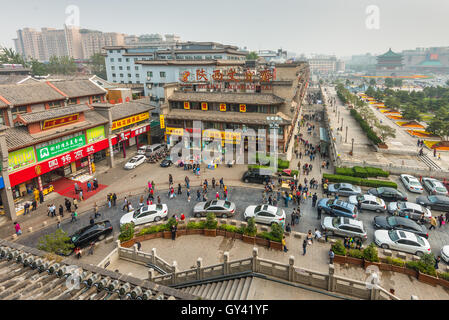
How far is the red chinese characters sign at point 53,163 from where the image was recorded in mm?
26853

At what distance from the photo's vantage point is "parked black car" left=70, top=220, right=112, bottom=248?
2225 cm

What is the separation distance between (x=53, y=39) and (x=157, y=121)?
193065 millimetres

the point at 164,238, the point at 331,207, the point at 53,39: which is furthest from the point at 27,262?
the point at 53,39

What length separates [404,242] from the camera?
21188mm

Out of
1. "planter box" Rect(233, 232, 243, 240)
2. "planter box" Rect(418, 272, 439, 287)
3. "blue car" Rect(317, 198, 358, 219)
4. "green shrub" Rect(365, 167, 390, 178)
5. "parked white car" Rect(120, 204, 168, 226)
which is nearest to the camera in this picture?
"planter box" Rect(418, 272, 439, 287)

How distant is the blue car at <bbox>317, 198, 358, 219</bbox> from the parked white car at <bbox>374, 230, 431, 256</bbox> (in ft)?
→ 11.5

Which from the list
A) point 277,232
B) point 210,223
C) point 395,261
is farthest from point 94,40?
point 395,261

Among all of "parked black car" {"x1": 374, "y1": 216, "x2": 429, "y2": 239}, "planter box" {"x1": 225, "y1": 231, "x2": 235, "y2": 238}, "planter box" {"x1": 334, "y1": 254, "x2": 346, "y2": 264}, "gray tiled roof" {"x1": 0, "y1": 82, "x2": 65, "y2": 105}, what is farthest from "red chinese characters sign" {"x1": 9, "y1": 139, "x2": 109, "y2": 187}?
"parked black car" {"x1": 374, "y1": 216, "x2": 429, "y2": 239}

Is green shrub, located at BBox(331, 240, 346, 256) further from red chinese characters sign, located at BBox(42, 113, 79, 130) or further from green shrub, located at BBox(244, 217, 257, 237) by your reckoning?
red chinese characters sign, located at BBox(42, 113, 79, 130)

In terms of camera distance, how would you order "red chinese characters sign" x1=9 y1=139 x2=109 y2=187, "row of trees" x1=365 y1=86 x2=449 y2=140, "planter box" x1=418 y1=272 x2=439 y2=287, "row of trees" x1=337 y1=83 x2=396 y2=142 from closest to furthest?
"planter box" x1=418 y1=272 x2=439 y2=287, "red chinese characters sign" x1=9 y1=139 x2=109 y2=187, "row of trees" x1=337 y1=83 x2=396 y2=142, "row of trees" x1=365 y1=86 x2=449 y2=140

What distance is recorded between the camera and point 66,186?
33.1 m

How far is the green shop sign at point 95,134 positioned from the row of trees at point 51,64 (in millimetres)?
74344

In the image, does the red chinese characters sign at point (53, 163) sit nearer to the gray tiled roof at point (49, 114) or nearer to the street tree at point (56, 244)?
the gray tiled roof at point (49, 114)
